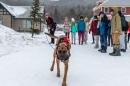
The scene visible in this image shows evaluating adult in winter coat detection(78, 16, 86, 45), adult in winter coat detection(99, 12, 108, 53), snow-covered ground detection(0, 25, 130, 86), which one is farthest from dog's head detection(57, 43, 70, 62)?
adult in winter coat detection(78, 16, 86, 45)

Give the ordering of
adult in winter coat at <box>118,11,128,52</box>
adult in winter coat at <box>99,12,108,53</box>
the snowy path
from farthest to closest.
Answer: adult in winter coat at <box>99,12,108,53</box> → adult in winter coat at <box>118,11,128,52</box> → the snowy path

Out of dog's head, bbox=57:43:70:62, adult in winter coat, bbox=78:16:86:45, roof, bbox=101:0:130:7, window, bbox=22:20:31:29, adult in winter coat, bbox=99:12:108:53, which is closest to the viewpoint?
dog's head, bbox=57:43:70:62

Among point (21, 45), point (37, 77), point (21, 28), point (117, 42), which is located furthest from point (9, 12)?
point (37, 77)

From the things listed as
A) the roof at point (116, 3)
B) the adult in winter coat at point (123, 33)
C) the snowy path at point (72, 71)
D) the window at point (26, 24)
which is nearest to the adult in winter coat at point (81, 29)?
the adult in winter coat at point (123, 33)

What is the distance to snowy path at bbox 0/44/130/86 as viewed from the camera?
37.4 feet

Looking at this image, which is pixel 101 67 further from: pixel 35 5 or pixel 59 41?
pixel 35 5

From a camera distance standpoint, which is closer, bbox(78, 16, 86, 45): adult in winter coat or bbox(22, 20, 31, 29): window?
bbox(78, 16, 86, 45): adult in winter coat

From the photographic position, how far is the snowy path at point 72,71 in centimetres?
1141

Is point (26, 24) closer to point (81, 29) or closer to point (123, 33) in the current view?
point (81, 29)

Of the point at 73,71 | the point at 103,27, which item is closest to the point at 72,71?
the point at 73,71

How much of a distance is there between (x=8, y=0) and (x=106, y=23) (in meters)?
133

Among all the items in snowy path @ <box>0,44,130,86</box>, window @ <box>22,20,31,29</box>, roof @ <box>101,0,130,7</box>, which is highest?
roof @ <box>101,0,130,7</box>

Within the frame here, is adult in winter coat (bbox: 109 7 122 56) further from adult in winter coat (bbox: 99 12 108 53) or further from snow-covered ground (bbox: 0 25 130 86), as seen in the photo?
adult in winter coat (bbox: 99 12 108 53)

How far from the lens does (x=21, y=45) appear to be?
24125 millimetres
